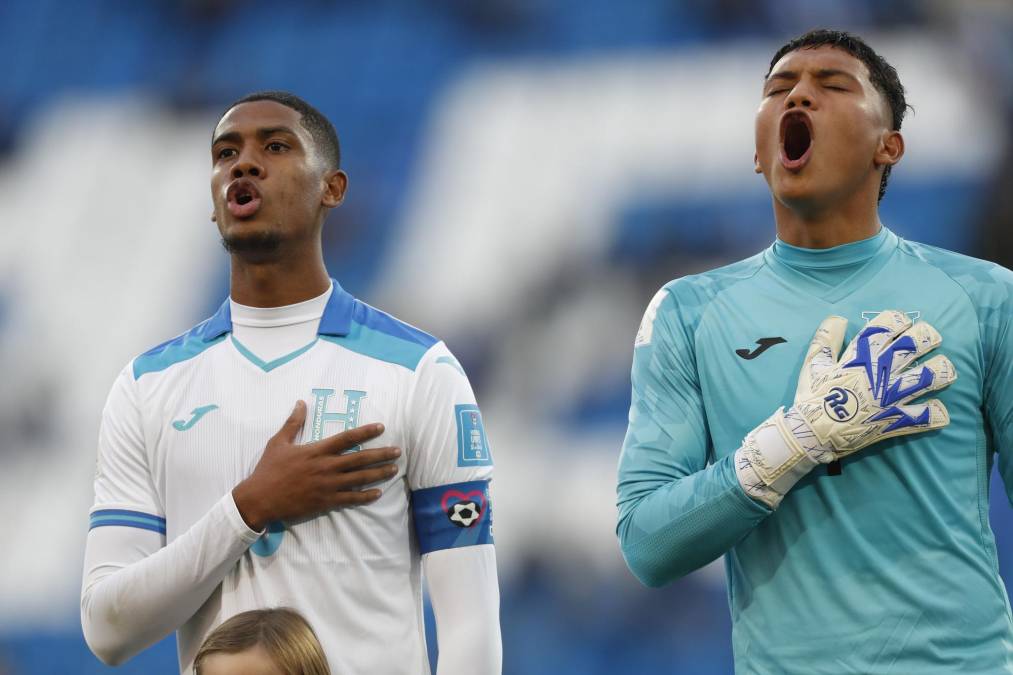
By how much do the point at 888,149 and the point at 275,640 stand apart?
5.23ft

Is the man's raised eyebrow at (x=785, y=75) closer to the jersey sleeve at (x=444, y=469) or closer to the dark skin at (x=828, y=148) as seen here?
the dark skin at (x=828, y=148)

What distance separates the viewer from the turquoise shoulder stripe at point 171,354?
10.2 ft

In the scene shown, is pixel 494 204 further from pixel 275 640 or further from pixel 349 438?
pixel 275 640

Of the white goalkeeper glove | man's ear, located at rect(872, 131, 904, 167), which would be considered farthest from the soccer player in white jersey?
man's ear, located at rect(872, 131, 904, 167)

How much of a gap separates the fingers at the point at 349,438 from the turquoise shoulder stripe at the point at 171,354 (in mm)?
470

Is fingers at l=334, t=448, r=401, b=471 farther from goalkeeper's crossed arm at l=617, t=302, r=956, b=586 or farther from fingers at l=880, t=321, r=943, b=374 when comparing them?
fingers at l=880, t=321, r=943, b=374

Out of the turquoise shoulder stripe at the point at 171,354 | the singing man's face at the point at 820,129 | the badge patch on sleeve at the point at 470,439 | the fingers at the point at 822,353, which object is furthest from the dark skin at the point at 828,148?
the turquoise shoulder stripe at the point at 171,354

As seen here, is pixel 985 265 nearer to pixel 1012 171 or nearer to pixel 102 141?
pixel 1012 171

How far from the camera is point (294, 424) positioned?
2.88 meters

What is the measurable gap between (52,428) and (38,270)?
1020mm

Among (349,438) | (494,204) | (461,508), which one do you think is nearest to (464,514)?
(461,508)

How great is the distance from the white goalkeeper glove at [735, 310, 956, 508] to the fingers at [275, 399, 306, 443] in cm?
98

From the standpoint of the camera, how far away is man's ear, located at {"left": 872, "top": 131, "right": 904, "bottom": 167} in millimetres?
2750

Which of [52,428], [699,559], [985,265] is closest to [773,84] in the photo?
[985,265]
